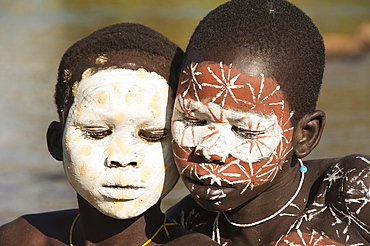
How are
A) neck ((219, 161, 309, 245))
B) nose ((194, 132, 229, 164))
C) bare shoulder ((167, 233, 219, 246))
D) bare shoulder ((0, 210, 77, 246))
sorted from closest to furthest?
nose ((194, 132, 229, 164)), bare shoulder ((167, 233, 219, 246)), neck ((219, 161, 309, 245)), bare shoulder ((0, 210, 77, 246))

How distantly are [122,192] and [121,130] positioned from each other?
0.92 feet

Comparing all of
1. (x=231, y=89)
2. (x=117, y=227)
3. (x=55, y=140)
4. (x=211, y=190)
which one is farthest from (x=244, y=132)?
(x=55, y=140)

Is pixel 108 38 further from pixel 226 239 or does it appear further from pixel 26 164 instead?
pixel 26 164

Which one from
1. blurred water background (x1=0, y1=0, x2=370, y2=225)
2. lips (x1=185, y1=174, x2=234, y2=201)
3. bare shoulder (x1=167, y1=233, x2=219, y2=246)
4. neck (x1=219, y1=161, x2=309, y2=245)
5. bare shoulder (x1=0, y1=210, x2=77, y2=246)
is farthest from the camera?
blurred water background (x1=0, y1=0, x2=370, y2=225)

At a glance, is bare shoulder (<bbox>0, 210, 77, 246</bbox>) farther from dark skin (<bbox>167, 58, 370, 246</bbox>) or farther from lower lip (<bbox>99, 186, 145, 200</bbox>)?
dark skin (<bbox>167, 58, 370, 246</bbox>)

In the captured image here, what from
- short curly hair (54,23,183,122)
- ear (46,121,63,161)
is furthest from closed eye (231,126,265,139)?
ear (46,121,63,161)

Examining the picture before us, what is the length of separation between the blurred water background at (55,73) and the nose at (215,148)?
A: 3.91 metres

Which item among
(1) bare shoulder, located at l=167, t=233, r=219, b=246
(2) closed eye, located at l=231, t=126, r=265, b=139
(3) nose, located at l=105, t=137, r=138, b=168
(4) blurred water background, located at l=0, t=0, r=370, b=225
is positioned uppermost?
(2) closed eye, located at l=231, t=126, r=265, b=139

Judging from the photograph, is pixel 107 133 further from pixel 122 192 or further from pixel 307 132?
pixel 307 132

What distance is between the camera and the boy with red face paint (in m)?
3.35

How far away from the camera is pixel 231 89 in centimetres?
334

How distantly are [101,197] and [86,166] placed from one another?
161 millimetres

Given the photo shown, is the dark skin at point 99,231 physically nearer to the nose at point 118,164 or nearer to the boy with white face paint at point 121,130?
the boy with white face paint at point 121,130

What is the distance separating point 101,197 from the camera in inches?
136
